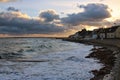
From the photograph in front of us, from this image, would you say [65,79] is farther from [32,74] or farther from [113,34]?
[113,34]

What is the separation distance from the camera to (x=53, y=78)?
1922 centimetres

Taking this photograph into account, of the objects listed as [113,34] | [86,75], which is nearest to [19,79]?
[86,75]

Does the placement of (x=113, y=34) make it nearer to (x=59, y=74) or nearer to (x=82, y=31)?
(x=82, y=31)

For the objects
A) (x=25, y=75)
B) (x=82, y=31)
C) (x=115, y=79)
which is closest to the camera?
(x=115, y=79)

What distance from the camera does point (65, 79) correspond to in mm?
18797

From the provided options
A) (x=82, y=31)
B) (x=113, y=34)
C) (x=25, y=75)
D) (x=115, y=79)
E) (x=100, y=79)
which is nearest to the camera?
(x=115, y=79)

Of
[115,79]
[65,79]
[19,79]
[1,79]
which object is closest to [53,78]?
[65,79]

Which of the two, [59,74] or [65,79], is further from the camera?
[59,74]

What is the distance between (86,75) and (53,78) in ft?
8.44

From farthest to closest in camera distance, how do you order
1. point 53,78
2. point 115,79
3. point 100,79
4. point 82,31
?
point 82,31 < point 53,78 < point 100,79 < point 115,79

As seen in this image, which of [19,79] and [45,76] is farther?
[45,76]

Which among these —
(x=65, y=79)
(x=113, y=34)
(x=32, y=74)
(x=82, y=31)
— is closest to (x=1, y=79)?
(x=32, y=74)

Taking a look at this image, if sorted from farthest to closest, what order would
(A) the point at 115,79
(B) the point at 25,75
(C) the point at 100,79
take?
(B) the point at 25,75, (C) the point at 100,79, (A) the point at 115,79

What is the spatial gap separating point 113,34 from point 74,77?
10155 cm
